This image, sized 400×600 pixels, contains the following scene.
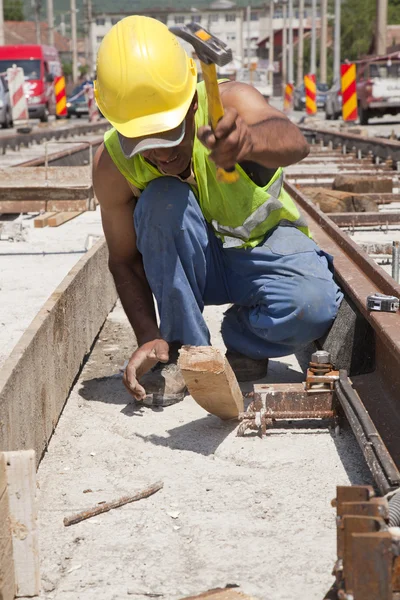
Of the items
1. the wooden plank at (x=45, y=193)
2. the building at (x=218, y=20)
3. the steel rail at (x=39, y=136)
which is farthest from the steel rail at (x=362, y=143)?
the building at (x=218, y=20)

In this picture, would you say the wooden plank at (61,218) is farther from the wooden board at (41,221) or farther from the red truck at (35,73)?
the red truck at (35,73)

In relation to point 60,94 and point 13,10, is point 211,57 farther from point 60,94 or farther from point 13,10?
point 13,10

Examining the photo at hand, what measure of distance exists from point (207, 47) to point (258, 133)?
59cm

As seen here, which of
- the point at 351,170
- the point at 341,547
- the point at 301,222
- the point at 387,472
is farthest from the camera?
the point at 351,170

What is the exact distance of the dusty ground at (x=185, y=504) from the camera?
2.30 meters

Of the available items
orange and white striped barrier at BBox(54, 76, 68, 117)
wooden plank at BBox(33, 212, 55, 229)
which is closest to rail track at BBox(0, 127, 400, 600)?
wooden plank at BBox(33, 212, 55, 229)

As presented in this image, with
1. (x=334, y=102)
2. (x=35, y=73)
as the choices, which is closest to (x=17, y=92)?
(x=35, y=73)

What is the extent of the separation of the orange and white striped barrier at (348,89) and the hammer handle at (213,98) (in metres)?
21.5

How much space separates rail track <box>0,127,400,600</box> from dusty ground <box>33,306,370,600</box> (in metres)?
0.12

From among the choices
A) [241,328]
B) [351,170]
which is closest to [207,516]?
[241,328]

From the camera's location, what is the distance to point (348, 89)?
82.5 feet

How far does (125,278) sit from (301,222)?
74 centimetres

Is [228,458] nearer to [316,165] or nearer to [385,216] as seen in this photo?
[385,216]

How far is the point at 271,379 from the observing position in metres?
3.95
